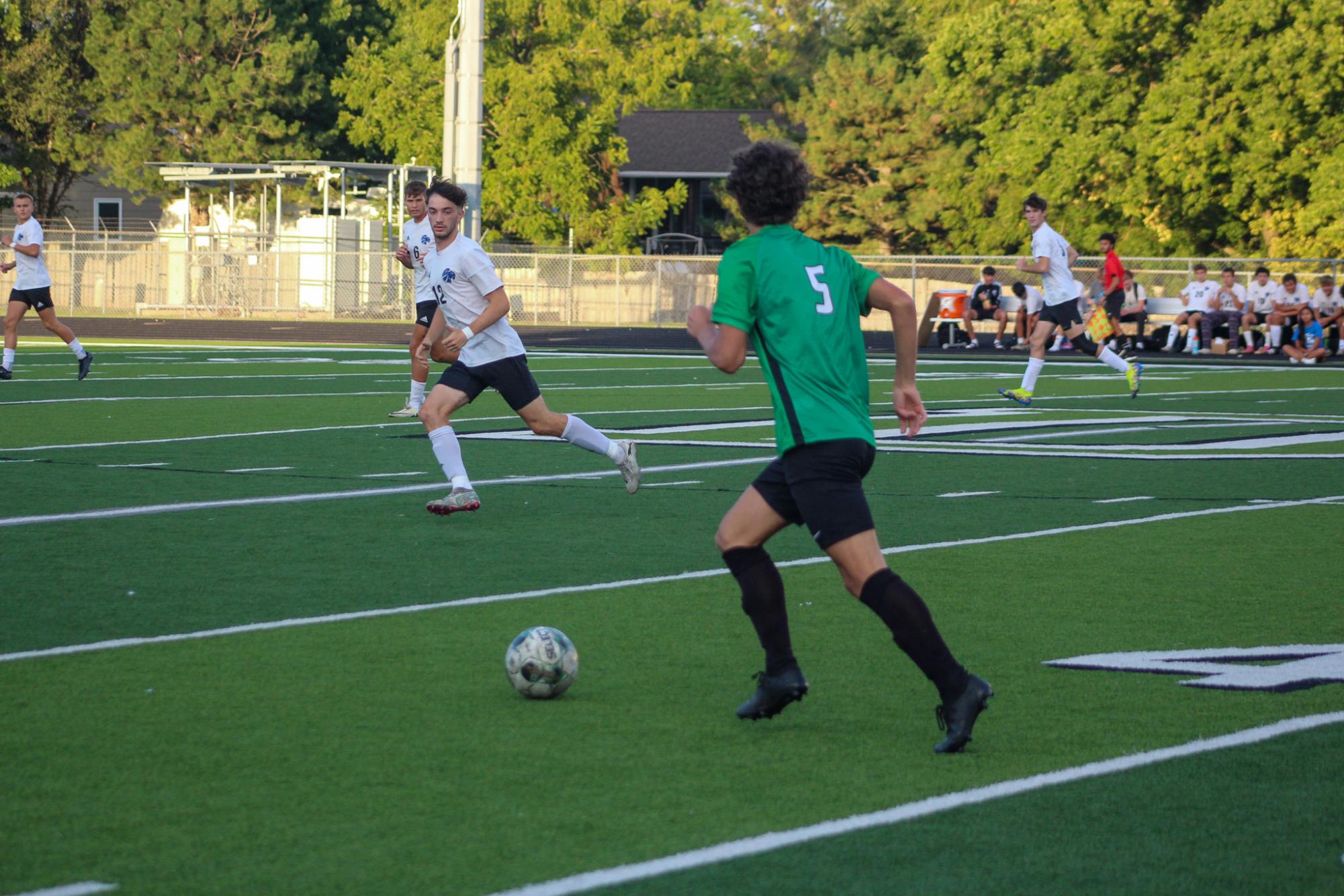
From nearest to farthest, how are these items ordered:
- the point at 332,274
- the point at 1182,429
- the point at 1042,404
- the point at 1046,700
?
the point at 1046,700 < the point at 1182,429 < the point at 1042,404 < the point at 332,274

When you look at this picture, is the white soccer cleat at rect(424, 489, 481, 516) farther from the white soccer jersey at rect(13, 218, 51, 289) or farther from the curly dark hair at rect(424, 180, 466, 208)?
the white soccer jersey at rect(13, 218, 51, 289)

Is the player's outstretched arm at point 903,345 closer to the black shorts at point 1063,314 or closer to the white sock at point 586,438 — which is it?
the white sock at point 586,438

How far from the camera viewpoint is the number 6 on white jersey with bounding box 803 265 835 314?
550 cm

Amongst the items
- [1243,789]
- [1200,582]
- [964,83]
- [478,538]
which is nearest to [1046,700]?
[1243,789]

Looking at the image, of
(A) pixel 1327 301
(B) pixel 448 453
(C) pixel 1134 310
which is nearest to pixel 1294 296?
(A) pixel 1327 301

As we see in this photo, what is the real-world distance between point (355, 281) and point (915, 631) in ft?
141

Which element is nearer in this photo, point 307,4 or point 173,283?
point 173,283

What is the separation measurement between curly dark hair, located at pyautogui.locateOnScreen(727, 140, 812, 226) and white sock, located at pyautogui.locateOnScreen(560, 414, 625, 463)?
578 cm

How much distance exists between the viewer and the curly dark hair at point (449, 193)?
35.4 ft

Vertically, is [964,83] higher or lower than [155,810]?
higher

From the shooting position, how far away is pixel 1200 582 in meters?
8.52

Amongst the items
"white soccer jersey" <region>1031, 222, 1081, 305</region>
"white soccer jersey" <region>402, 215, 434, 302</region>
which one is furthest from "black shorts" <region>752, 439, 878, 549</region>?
"white soccer jersey" <region>1031, 222, 1081, 305</region>

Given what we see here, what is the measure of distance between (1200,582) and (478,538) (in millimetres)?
3648

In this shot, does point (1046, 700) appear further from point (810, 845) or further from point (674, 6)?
point (674, 6)
